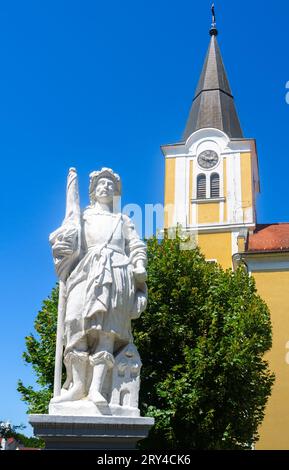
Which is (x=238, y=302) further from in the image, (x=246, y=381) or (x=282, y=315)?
(x=282, y=315)

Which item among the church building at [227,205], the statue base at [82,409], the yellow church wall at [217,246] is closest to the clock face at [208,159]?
the church building at [227,205]

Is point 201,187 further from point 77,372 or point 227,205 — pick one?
point 77,372

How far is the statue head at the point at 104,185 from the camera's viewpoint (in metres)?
6.79

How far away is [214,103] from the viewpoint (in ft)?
130

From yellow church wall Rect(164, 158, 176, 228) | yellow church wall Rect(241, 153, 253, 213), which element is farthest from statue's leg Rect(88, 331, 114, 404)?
yellow church wall Rect(241, 153, 253, 213)

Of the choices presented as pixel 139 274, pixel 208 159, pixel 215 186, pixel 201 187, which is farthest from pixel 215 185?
pixel 139 274

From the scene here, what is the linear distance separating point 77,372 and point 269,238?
2779 cm

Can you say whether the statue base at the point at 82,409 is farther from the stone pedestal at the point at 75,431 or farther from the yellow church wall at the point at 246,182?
the yellow church wall at the point at 246,182

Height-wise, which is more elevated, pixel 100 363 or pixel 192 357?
pixel 192 357

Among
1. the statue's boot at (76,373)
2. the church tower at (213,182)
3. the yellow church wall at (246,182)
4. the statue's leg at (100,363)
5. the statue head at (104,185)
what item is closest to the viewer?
the statue's leg at (100,363)

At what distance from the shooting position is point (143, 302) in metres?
6.20

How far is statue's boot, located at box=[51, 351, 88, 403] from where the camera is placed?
5586 mm

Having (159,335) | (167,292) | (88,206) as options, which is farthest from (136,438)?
(167,292)

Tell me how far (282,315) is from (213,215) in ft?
27.7
